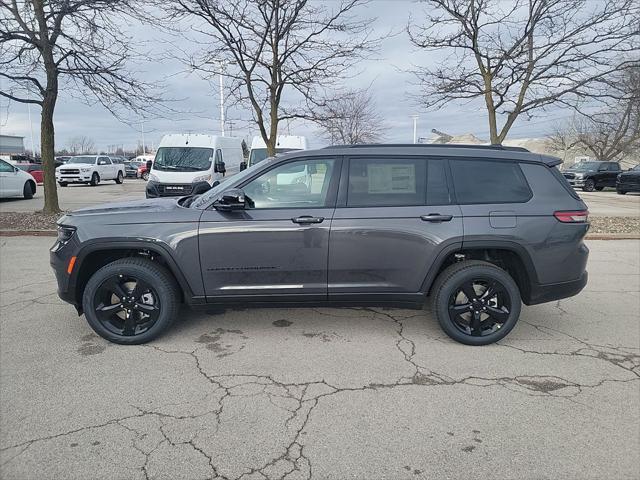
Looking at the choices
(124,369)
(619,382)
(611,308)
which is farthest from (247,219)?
(611,308)

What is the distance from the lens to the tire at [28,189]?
50.1 feet

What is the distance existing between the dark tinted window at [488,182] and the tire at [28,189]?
54.5ft

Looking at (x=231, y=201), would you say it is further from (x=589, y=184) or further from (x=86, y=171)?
(x=589, y=184)

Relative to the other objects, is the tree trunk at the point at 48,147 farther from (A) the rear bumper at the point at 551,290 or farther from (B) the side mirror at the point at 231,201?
(A) the rear bumper at the point at 551,290

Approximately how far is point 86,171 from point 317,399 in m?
25.3

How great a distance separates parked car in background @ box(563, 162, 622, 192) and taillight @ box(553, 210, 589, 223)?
23581 mm

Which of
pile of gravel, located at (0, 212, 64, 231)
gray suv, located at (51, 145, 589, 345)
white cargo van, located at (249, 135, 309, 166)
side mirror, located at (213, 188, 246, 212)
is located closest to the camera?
→ side mirror, located at (213, 188, 246, 212)

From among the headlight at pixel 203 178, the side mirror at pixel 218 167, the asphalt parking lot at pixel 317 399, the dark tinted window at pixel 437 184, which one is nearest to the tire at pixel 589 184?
the side mirror at pixel 218 167

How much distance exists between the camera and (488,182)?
12.5 ft

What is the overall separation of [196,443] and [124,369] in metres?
1.19

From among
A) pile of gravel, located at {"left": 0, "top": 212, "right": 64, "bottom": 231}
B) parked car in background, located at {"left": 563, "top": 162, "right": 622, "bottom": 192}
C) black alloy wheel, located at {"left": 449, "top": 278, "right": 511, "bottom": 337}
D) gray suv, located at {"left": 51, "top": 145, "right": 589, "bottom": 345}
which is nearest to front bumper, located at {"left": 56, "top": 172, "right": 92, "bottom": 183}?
pile of gravel, located at {"left": 0, "top": 212, "right": 64, "bottom": 231}

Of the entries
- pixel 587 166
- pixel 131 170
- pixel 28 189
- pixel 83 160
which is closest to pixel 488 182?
pixel 28 189

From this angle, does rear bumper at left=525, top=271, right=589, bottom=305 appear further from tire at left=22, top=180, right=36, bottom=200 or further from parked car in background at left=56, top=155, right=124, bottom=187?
parked car in background at left=56, top=155, right=124, bottom=187

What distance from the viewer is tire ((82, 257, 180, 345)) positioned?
3664mm
